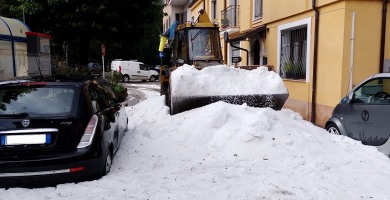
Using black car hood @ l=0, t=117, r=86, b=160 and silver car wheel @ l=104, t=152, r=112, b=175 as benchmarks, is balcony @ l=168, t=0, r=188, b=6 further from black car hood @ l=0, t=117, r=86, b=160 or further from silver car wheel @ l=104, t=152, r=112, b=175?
black car hood @ l=0, t=117, r=86, b=160

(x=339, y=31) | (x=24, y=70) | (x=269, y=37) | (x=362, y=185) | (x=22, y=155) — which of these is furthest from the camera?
(x=269, y=37)

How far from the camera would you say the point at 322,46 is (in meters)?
9.99

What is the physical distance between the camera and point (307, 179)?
478 centimetres

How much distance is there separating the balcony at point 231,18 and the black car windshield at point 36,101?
13.4 m

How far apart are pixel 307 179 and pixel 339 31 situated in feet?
18.4

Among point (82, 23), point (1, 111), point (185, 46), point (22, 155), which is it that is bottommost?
point (22, 155)

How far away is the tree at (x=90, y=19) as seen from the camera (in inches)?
632

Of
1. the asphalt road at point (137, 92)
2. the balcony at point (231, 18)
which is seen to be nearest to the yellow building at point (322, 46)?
the balcony at point (231, 18)

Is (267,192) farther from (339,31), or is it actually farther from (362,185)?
(339,31)

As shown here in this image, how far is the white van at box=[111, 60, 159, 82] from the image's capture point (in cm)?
3102

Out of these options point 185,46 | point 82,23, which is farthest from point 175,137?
point 82,23

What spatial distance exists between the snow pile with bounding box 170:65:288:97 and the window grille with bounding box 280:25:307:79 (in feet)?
11.3

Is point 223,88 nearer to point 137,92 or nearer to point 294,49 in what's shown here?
point 294,49

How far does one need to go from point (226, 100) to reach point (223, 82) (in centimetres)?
42
